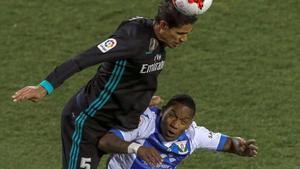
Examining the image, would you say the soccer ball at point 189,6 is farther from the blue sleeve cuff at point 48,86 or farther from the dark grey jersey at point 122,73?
the blue sleeve cuff at point 48,86

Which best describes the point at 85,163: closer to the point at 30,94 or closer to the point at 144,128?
the point at 144,128

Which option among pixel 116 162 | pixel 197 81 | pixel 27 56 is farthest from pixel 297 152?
pixel 27 56

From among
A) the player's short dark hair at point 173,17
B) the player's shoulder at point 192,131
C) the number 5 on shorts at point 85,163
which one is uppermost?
the player's short dark hair at point 173,17

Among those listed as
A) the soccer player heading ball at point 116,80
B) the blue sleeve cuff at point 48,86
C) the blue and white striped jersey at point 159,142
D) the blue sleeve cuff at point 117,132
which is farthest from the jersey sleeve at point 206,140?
the blue sleeve cuff at point 48,86

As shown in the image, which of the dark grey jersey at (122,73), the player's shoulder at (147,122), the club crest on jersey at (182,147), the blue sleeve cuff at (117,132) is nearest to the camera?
the dark grey jersey at (122,73)

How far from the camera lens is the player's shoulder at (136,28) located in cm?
741

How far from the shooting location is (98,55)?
7.20 meters

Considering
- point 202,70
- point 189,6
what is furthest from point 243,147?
point 202,70

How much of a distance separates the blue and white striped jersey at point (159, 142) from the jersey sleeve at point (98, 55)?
75 centimetres

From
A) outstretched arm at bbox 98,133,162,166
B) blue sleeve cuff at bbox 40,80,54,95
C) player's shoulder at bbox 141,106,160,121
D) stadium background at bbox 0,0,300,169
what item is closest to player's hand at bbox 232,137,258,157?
player's shoulder at bbox 141,106,160,121

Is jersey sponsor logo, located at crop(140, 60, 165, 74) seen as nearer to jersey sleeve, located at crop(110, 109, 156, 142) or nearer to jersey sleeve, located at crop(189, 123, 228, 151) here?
jersey sleeve, located at crop(110, 109, 156, 142)

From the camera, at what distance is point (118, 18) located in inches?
563

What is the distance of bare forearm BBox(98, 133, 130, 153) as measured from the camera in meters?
7.51

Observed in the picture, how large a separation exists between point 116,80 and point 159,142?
71cm
